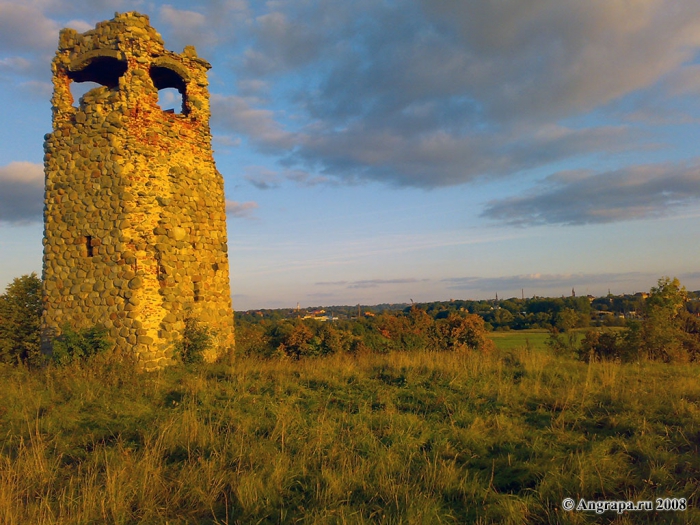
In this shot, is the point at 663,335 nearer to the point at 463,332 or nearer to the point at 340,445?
the point at 463,332

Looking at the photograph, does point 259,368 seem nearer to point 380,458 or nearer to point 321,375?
point 321,375

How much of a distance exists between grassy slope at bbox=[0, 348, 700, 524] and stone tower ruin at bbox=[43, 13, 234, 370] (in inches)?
58.0

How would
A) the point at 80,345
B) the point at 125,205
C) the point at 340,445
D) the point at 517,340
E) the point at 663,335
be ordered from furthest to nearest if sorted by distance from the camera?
1. the point at 517,340
2. the point at 663,335
3. the point at 125,205
4. the point at 80,345
5. the point at 340,445

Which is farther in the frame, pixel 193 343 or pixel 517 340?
pixel 517 340

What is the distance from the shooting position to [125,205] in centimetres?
941

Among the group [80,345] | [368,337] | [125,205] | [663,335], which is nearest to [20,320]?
[80,345]

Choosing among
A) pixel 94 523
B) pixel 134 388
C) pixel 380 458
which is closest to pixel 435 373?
pixel 380 458

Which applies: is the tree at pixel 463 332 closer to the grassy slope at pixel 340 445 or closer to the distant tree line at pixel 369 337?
the distant tree line at pixel 369 337

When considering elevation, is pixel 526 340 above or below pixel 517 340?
above

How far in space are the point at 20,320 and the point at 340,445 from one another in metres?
16.7

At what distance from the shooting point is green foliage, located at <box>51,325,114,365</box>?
888cm

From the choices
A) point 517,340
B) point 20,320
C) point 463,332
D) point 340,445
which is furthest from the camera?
point 517,340

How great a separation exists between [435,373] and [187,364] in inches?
209

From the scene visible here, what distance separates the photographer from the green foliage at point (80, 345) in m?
8.88
